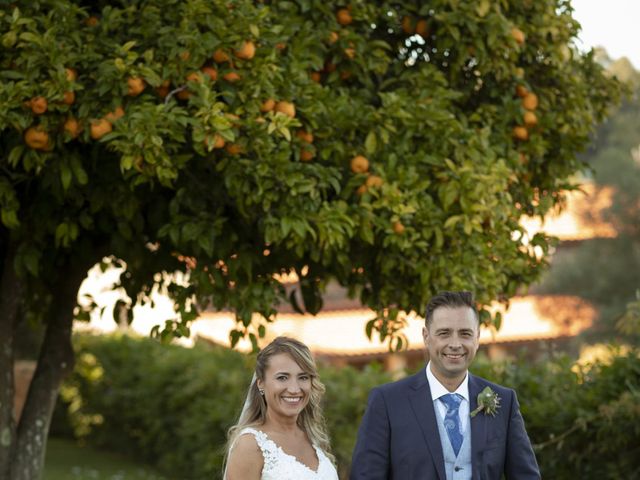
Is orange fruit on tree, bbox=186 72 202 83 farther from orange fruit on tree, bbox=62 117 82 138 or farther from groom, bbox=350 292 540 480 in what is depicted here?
groom, bbox=350 292 540 480

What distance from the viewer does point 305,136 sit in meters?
5.91

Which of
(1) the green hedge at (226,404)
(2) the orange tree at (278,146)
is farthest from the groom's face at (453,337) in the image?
(2) the orange tree at (278,146)

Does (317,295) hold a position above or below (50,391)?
above

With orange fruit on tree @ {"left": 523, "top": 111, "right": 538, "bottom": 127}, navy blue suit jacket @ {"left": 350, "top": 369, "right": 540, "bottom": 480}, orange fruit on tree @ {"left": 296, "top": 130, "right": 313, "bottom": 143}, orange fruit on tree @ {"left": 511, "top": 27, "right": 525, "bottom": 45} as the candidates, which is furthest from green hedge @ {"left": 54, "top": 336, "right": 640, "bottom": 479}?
orange fruit on tree @ {"left": 511, "top": 27, "right": 525, "bottom": 45}

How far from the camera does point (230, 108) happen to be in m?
5.72

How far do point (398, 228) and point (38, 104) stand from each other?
73.5 inches

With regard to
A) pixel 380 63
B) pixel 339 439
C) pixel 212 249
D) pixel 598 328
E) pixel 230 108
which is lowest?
pixel 339 439

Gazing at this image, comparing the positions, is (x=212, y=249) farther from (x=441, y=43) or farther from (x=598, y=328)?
(x=598, y=328)

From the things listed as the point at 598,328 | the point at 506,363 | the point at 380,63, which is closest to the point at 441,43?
the point at 380,63

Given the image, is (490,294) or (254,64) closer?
(254,64)

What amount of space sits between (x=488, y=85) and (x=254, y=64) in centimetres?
175

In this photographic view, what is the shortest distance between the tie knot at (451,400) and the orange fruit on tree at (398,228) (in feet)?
7.00

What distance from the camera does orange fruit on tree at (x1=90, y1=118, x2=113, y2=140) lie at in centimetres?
543

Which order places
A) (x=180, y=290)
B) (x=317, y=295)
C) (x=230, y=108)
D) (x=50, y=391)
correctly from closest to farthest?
1. (x=230, y=108)
2. (x=180, y=290)
3. (x=317, y=295)
4. (x=50, y=391)
